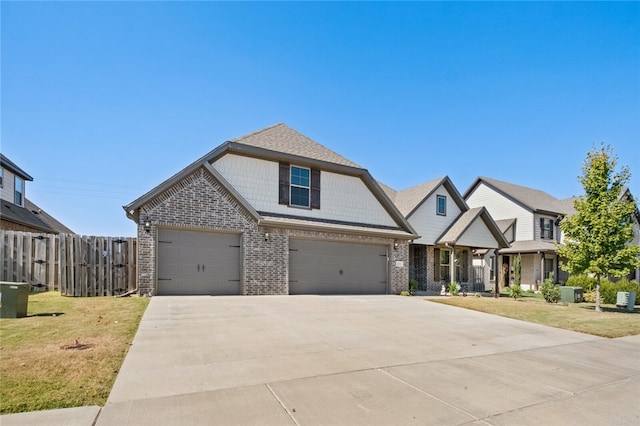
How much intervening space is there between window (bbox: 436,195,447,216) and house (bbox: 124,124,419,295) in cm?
447

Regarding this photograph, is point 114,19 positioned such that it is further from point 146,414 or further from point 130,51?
point 146,414

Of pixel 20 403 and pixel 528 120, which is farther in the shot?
pixel 528 120

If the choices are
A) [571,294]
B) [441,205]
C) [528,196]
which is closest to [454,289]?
[441,205]

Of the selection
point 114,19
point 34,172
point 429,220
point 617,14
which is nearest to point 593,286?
point 429,220

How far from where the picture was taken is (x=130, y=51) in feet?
37.9

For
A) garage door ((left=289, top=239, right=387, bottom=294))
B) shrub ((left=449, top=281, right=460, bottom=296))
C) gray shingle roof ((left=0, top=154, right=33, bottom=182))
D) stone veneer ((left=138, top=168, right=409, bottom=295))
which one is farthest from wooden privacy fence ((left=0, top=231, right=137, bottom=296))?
shrub ((left=449, top=281, right=460, bottom=296))

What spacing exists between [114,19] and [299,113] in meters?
9.87

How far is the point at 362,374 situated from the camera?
16.8ft

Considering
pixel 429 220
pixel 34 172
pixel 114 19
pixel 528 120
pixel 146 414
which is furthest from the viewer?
pixel 34 172

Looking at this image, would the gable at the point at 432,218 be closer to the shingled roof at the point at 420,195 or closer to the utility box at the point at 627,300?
the shingled roof at the point at 420,195

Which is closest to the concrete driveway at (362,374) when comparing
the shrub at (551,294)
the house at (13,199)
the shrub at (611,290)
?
the shrub at (551,294)

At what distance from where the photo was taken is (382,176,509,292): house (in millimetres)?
21141

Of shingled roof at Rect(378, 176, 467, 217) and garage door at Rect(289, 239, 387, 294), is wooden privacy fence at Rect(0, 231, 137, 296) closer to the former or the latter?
A: garage door at Rect(289, 239, 387, 294)

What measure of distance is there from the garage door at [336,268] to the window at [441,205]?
6148mm
